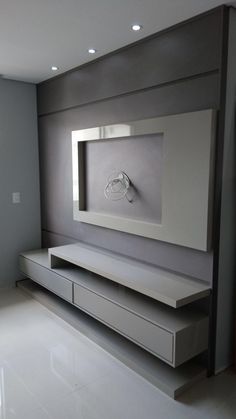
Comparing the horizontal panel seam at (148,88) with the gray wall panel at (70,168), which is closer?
the horizontal panel seam at (148,88)

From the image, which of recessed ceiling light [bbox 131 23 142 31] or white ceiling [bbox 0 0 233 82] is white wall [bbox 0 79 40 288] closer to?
white ceiling [bbox 0 0 233 82]

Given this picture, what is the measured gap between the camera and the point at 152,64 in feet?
8.35

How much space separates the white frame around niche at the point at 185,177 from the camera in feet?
7.17

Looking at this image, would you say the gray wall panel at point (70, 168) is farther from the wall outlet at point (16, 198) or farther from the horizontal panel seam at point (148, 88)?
the wall outlet at point (16, 198)

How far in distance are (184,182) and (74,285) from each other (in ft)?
4.85

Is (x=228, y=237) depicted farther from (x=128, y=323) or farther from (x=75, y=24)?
(x=75, y=24)

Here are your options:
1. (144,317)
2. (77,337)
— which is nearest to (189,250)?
(144,317)

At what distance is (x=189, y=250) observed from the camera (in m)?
2.41

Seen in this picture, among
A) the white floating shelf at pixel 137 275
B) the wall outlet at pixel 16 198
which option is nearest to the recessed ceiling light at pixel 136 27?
the white floating shelf at pixel 137 275

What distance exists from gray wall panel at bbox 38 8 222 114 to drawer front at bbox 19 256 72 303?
1871 millimetres

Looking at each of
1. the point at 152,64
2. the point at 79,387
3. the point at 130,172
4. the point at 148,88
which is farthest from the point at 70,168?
the point at 79,387

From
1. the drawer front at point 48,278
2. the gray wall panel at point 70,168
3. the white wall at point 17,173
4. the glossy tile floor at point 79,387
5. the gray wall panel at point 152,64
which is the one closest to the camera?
the glossy tile floor at point 79,387

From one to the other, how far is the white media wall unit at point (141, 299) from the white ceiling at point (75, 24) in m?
1.91

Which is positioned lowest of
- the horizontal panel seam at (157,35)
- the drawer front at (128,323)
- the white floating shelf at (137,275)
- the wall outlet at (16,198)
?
the drawer front at (128,323)
